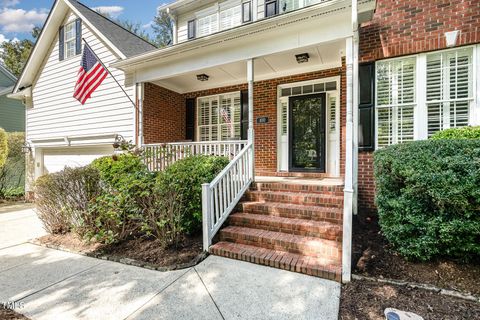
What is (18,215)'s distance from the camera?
24.6 feet

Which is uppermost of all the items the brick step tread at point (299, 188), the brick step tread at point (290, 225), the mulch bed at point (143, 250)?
the brick step tread at point (299, 188)

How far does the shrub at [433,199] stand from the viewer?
288 centimetres

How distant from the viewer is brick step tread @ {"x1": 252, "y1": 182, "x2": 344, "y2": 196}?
184 inches

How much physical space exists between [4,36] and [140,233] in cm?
3083

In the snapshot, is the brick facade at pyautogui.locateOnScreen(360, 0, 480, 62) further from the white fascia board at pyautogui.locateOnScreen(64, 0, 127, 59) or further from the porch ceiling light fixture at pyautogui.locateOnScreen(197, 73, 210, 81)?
the white fascia board at pyautogui.locateOnScreen(64, 0, 127, 59)

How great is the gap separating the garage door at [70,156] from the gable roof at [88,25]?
292 cm

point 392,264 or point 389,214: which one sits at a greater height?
point 389,214

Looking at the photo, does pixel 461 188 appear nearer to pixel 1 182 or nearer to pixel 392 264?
pixel 392 264

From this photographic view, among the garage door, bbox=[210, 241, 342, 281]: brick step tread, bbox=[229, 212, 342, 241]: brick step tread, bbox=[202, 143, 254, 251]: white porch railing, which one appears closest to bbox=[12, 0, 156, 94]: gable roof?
the garage door

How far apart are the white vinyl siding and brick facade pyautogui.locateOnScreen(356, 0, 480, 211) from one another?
6.20 metres

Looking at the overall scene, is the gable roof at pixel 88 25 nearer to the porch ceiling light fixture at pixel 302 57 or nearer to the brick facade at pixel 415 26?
the porch ceiling light fixture at pixel 302 57

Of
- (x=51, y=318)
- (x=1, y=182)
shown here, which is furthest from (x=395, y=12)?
(x=1, y=182)

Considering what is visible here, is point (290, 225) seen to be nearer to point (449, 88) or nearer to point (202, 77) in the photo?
point (449, 88)

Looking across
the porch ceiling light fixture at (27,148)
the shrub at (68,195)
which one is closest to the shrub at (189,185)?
the shrub at (68,195)
